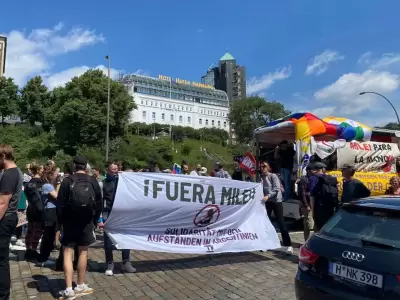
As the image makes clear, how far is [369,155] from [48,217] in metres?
8.98

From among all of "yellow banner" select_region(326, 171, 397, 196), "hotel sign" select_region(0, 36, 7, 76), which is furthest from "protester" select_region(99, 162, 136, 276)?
"hotel sign" select_region(0, 36, 7, 76)

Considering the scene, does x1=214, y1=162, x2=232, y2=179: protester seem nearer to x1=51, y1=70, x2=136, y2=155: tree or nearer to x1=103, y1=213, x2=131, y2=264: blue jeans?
x1=103, y1=213, x2=131, y2=264: blue jeans

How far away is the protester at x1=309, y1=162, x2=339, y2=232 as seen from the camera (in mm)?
6852

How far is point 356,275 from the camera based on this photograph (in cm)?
339

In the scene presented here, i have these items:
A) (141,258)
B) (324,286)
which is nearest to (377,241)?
(324,286)

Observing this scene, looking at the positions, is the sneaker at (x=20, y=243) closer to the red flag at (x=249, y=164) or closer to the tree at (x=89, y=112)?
the red flag at (x=249, y=164)

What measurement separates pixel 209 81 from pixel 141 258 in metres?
→ 170

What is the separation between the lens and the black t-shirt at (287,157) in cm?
1174

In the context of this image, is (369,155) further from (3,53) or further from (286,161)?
(3,53)

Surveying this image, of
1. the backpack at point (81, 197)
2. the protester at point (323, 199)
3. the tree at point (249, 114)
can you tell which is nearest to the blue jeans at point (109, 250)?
the backpack at point (81, 197)

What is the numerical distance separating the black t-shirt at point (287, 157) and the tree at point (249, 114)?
72.7 m

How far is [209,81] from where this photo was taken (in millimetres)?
174375

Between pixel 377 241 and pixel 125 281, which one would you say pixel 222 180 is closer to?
pixel 125 281

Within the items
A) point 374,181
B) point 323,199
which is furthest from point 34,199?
point 374,181
